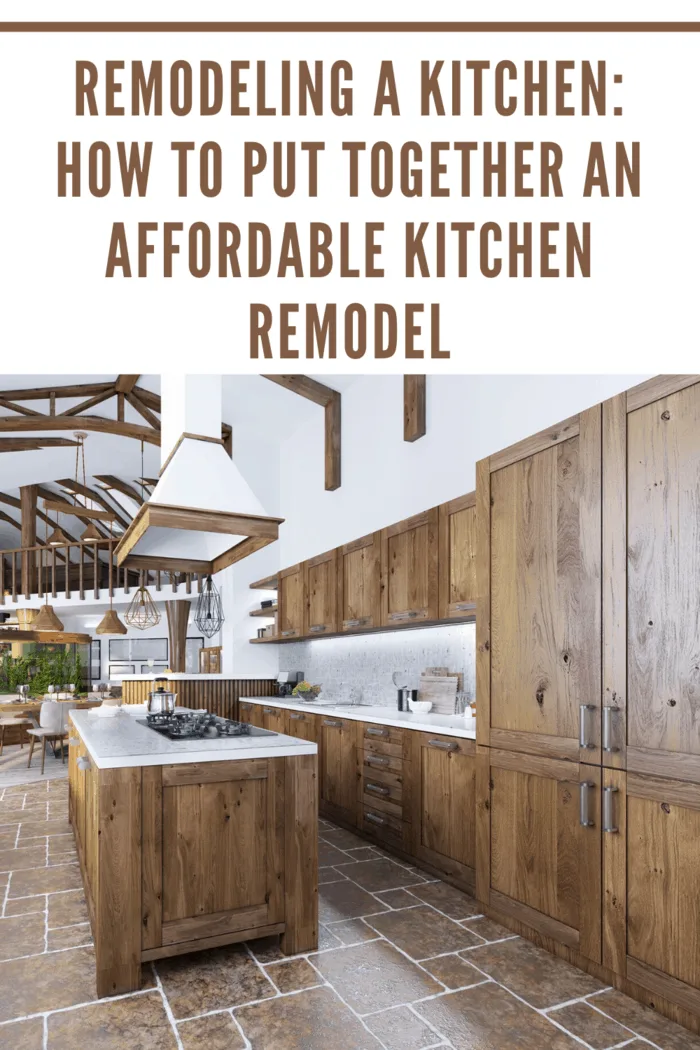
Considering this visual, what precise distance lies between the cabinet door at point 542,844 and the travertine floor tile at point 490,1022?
16.0 inches

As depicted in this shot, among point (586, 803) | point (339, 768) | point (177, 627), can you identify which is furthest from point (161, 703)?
point (177, 627)

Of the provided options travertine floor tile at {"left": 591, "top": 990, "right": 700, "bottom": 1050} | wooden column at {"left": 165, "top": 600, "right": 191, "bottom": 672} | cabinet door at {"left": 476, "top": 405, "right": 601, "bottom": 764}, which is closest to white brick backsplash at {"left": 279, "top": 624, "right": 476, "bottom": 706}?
cabinet door at {"left": 476, "top": 405, "right": 601, "bottom": 764}

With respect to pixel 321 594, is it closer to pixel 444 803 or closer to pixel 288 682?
pixel 288 682

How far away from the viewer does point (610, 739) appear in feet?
8.66

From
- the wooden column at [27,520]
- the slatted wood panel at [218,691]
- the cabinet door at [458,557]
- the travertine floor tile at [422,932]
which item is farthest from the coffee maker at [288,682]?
the wooden column at [27,520]

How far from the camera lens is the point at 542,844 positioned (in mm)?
2959

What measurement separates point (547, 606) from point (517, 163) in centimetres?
180

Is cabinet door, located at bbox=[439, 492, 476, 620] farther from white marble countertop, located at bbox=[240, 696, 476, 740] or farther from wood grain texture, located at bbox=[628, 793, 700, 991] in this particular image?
wood grain texture, located at bbox=[628, 793, 700, 991]

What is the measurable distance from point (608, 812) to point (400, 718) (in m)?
1.94

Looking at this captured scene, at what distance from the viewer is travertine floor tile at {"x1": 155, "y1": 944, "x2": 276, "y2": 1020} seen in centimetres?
250

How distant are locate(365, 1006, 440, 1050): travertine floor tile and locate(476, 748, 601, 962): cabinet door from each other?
75 cm

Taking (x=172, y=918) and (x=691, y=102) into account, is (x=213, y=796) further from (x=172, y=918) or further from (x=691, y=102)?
(x=691, y=102)

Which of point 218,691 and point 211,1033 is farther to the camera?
point 218,691

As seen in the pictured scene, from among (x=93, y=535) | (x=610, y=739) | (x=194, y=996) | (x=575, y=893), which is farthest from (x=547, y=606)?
(x=93, y=535)
